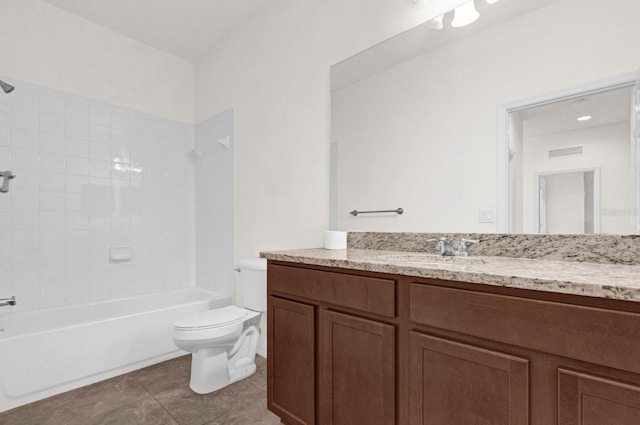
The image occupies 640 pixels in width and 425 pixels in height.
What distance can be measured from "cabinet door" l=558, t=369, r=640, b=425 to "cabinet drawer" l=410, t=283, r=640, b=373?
5cm

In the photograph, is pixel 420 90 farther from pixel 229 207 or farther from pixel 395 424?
pixel 229 207

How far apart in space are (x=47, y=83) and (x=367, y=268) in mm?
2799

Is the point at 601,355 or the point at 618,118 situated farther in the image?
the point at 618,118

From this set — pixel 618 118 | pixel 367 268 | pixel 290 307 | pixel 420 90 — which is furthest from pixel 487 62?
pixel 290 307

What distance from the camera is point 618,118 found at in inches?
42.6

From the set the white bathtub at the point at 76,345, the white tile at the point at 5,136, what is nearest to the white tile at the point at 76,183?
the white tile at the point at 5,136

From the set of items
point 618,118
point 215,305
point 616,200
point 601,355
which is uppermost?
point 618,118

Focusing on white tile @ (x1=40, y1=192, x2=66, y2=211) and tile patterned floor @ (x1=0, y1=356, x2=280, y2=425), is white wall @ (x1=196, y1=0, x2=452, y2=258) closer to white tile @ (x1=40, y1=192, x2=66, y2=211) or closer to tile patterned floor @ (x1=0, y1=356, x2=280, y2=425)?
tile patterned floor @ (x1=0, y1=356, x2=280, y2=425)

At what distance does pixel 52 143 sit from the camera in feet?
7.89

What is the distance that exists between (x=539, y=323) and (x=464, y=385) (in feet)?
0.95

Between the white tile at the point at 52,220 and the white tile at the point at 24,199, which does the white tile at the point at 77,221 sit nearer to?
the white tile at the point at 52,220

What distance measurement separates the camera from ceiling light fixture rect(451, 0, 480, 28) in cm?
141

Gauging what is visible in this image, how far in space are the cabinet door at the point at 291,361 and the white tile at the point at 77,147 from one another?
6.97 feet

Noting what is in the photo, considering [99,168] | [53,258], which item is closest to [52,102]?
[99,168]
